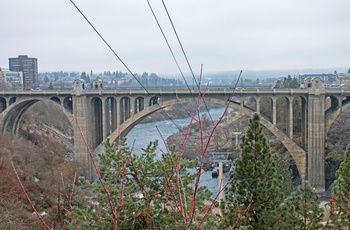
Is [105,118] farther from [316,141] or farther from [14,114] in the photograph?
[316,141]

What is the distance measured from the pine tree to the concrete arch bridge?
1078cm

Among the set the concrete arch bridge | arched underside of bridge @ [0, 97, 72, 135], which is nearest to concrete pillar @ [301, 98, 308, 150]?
the concrete arch bridge

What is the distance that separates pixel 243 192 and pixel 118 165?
3257 mm

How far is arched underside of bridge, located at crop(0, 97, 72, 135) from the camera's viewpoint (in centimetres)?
2166

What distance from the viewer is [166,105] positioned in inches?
798

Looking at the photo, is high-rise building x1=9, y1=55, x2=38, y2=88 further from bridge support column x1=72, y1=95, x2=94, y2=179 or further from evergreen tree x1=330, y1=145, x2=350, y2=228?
evergreen tree x1=330, y1=145, x2=350, y2=228

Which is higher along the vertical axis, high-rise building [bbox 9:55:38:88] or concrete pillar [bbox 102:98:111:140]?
high-rise building [bbox 9:55:38:88]

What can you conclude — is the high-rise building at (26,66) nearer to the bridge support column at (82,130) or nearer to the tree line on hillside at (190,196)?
the bridge support column at (82,130)

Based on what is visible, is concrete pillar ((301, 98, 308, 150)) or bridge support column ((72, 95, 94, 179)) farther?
bridge support column ((72, 95, 94, 179))

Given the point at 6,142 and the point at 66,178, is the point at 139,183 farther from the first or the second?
the point at 6,142

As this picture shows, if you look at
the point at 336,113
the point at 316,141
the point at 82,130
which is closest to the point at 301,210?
the point at 316,141

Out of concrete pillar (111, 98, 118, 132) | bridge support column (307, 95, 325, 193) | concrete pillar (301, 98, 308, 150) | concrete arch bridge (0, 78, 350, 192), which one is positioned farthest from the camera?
concrete pillar (111, 98, 118, 132)

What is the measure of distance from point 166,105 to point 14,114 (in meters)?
9.15

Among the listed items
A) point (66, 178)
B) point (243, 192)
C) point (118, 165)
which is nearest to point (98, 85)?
point (66, 178)
